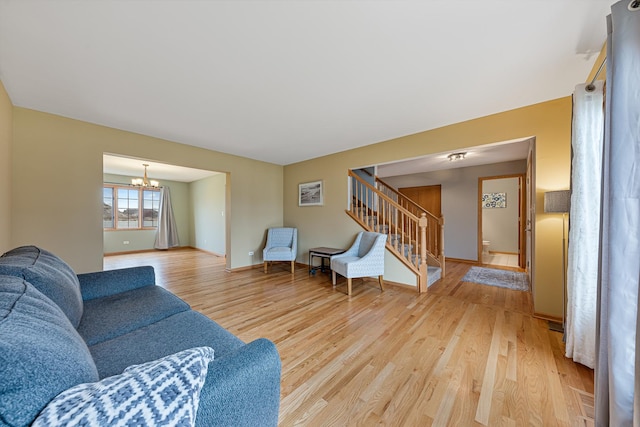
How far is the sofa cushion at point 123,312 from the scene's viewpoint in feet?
4.18

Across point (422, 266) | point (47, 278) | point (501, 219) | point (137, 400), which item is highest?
point (501, 219)

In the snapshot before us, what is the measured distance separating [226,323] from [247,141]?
2.71 meters

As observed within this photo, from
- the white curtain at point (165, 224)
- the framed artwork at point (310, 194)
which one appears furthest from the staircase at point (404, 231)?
the white curtain at point (165, 224)

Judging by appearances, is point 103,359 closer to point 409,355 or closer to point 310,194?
point 409,355

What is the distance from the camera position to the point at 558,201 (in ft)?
6.70

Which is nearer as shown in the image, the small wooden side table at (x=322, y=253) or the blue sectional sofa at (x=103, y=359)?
the blue sectional sofa at (x=103, y=359)

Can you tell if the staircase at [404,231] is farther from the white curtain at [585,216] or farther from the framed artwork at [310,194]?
the white curtain at [585,216]

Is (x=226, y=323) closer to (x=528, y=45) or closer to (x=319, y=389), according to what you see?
(x=319, y=389)

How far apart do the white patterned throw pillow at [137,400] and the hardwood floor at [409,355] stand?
95 cm

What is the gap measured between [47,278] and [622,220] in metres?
2.72

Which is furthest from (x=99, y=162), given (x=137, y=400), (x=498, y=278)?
(x=498, y=278)

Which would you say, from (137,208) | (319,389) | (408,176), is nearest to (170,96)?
(319,389)

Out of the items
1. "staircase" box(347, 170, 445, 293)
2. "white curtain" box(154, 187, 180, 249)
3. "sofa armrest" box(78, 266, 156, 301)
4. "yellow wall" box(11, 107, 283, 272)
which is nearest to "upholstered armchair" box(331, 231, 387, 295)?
"staircase" box(347, 170, 445, 293)

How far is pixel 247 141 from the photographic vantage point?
12.0ft
